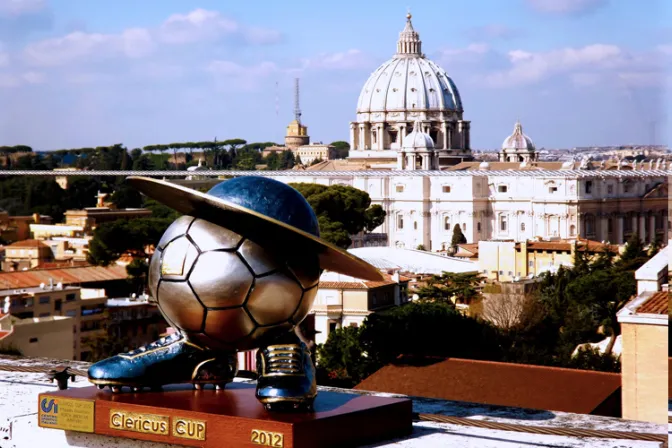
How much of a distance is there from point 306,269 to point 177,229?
51 cm

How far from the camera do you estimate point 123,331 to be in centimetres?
2539

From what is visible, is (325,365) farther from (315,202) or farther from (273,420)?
(315,202)

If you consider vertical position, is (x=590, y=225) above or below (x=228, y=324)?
below

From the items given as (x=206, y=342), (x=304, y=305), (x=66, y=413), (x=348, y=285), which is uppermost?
(x=304, y=305)

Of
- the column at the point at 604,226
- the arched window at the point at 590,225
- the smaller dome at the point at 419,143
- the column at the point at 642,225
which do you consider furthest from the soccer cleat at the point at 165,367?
the smaller dome at the point at 419,143

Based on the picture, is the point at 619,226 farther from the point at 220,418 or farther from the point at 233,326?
the point at 220,418

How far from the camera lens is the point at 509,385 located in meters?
9.40

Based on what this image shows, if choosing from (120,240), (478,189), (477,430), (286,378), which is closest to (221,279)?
(286,378)

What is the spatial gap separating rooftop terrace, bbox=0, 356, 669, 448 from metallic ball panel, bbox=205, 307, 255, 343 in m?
0.47

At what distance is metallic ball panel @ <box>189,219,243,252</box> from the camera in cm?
544

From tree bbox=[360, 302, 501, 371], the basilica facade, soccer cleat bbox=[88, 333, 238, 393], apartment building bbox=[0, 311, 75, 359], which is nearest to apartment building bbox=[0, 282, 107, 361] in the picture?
apartment building bbox=[0, 311, 75, 359]

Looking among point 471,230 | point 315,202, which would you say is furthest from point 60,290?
point 471,230

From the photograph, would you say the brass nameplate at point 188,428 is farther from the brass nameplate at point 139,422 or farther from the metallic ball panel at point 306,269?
the metallic ball panel at point 306,269

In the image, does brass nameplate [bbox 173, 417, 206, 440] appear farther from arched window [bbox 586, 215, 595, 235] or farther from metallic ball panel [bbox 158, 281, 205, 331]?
arched window [bbox 586, 215, 595, 235]
